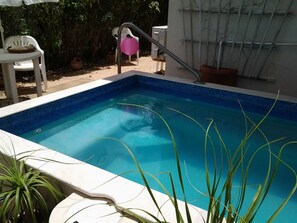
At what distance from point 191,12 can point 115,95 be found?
7.75ft

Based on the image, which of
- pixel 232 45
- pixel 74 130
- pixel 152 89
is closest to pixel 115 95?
pixel 152 89

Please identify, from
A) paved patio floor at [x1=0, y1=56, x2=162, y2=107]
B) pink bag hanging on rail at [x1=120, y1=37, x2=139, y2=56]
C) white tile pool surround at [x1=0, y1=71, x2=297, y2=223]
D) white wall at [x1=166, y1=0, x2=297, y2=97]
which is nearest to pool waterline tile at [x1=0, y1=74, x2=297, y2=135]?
white wall at [x1=166, y1=0, x2=297, y2=97]

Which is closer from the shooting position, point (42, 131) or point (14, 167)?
point (14, 167)

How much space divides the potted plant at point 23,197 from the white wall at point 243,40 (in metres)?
4.54

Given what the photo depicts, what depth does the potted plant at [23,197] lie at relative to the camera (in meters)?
1.67

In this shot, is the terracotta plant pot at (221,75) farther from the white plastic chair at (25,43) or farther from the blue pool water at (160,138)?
the white plastic chair at (25,43)

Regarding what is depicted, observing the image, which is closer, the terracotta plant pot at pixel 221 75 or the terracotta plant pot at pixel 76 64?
the terracotta plant pot at pixel 221 75

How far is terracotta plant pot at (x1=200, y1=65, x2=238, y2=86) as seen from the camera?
5.33 metres

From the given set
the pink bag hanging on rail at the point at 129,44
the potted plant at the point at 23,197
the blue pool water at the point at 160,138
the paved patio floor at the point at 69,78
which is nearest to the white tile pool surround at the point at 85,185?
the potted plant at the point at 23,197

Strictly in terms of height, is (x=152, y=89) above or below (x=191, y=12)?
below

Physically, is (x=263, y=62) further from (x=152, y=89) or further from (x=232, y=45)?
(x=152, y=89)

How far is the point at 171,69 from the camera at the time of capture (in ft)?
21.2

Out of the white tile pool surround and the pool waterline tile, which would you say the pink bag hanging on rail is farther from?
the white tile pool surround

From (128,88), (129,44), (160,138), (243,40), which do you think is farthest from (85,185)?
(129,44)
